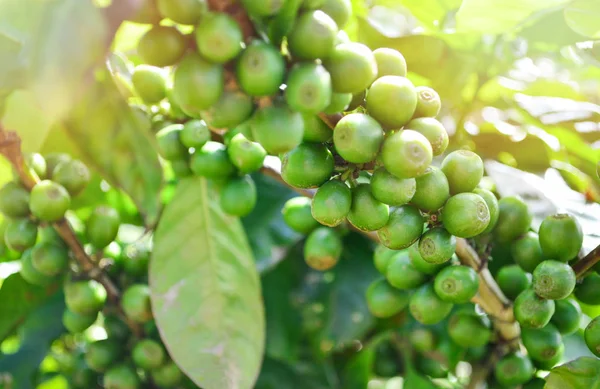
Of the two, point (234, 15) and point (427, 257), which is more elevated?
point (234, 15)

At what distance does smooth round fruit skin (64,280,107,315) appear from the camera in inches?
58.8

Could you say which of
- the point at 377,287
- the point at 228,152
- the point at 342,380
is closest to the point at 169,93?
the point at 228,152

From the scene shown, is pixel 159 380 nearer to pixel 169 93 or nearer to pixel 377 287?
pixel 377 287

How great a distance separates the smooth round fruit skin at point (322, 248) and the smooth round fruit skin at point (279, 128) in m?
0.73

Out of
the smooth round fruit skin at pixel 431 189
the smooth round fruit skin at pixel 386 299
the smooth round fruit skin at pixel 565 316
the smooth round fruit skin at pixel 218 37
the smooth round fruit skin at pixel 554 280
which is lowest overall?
the smooth round fruit skin at pixel 386 299

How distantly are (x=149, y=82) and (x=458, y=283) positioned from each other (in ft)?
2.54

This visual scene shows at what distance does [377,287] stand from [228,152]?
451 millimetres

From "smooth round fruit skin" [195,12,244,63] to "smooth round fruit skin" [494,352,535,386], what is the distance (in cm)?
97

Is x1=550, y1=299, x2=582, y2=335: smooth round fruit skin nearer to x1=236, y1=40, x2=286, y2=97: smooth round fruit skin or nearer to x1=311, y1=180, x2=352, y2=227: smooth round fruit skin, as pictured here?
x1=311, y1=180, x2=352, y2=227: smooth round fruit skin

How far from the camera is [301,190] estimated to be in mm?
1438

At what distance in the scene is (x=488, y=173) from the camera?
1.50 metres

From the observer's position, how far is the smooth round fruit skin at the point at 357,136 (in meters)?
0.84

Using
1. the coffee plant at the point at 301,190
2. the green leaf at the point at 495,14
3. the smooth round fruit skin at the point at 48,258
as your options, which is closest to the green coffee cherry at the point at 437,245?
the coffee plant at the point at 301,190

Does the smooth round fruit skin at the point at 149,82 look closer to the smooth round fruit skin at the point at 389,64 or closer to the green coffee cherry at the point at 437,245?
the smooth round fruit skin at the point at 389,64
